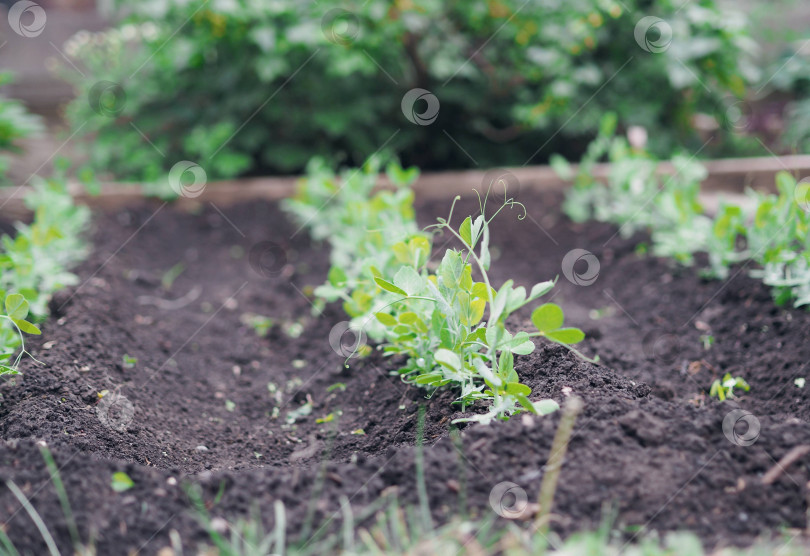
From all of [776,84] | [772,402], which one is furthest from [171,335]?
[776,84]

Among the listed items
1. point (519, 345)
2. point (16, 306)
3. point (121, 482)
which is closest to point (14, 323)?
point (16, 306)

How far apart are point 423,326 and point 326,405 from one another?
59 cm

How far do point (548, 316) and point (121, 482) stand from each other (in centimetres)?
91

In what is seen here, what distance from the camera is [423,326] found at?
159 centimetres

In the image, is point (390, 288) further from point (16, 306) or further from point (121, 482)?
point (16, 306)

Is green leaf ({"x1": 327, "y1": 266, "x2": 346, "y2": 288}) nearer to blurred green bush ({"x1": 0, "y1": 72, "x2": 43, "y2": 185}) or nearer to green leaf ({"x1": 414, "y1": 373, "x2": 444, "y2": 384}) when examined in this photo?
green leaf ({"x1": 414, "y1": 373, "x2": 444, "y2": 384})

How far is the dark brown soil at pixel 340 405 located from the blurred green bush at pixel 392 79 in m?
1.00

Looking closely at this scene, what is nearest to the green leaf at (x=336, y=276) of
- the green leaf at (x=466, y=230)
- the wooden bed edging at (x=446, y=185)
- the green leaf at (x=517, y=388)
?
the green leaf at (x=466, y=230)

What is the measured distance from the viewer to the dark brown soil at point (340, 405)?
4.05 ft

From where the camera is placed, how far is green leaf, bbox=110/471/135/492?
1296 mm

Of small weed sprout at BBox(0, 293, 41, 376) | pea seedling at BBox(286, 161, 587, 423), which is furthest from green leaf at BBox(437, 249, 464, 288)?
small weed sprout at BBox(0, 293, 41, 376)

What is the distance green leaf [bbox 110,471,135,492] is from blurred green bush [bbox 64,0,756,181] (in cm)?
278

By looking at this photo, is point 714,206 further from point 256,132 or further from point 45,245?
point 45,245

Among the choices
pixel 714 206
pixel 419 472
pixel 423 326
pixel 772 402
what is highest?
pixel 714 206
